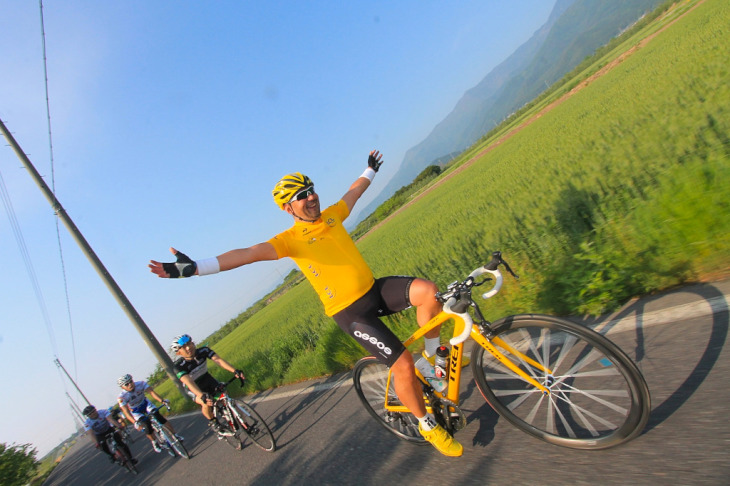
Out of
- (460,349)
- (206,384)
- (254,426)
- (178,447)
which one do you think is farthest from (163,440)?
(460,349)

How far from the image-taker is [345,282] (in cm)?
312

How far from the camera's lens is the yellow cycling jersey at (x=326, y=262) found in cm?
312

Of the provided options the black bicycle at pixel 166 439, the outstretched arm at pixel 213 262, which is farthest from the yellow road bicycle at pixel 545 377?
the black bicycle at pixel 166 439

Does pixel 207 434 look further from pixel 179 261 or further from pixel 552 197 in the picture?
pixel 552 197

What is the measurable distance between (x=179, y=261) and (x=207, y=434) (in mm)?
6475

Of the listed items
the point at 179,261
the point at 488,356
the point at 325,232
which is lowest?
the point at 488,356

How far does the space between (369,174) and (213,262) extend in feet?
6.46

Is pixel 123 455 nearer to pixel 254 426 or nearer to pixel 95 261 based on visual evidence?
pixel 95 261

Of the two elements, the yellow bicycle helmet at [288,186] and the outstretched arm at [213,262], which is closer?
the outstretched arm at [213,262]

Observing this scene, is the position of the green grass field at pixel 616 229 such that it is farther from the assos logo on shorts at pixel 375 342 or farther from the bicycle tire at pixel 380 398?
the assos logo on shorts at pixel 375 342

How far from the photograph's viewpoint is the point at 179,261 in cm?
286

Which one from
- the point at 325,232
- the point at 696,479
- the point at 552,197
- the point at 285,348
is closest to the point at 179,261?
the point at 325,232

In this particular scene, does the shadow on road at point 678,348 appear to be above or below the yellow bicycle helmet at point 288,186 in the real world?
below

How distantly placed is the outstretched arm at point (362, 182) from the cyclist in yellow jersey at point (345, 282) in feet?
2.05
